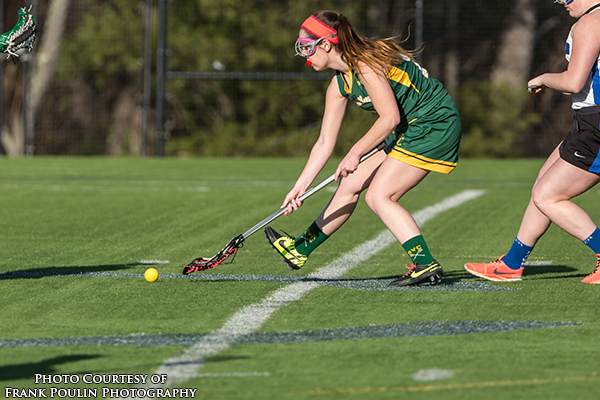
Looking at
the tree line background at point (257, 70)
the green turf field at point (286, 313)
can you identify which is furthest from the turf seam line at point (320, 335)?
the tree line background at point (257, 70)

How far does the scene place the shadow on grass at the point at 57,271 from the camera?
6.02 meters

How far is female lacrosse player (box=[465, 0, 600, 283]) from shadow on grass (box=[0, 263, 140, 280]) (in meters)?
2.50

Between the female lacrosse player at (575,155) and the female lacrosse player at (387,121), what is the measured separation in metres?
0.58

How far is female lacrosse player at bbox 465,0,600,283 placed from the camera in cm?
535

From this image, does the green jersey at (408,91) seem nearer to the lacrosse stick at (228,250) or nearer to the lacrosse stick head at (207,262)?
the lacrosse stick at (228,250)

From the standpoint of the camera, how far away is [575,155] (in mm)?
5594

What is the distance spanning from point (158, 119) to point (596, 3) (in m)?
13.2

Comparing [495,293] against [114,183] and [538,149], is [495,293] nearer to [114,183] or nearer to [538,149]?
[114,183]

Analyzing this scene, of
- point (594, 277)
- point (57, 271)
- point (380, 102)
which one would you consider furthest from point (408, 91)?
point (57, 271)

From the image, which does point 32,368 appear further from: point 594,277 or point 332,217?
point 594,277

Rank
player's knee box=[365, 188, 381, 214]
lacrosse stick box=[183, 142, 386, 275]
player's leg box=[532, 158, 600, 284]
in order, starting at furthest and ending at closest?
lacrosse stick box=[183, 142, 386, 275], player's knee box=[365, 188, 381, 214], player's leg box=[532, 158, 600, 284]

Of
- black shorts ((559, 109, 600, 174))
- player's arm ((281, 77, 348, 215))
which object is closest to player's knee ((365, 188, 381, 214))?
player's arm ((281, 77, 348, 215))

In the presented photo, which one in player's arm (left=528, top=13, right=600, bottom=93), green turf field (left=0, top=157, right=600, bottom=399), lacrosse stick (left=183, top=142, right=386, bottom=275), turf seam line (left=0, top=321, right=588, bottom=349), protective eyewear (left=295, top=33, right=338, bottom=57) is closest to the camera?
green turf field (left=0, top=157, right=600, bottom=399)

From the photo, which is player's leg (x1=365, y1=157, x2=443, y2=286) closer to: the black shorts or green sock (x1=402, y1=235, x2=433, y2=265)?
green sock (x1=402, y1=235, x2=433, y2=265)
